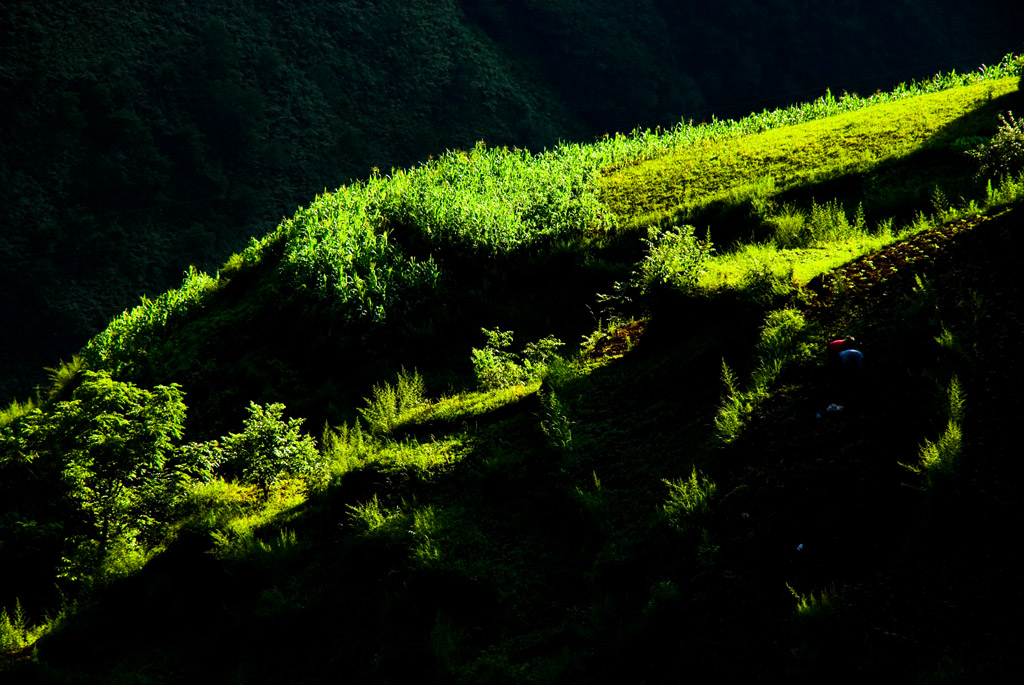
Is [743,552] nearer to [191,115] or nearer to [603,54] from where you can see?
[191,115]

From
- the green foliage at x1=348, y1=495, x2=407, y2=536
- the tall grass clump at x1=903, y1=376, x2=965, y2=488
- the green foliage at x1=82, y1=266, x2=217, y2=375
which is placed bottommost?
the tall grass clump at x1=903, y1=376, x2=965, y2=488

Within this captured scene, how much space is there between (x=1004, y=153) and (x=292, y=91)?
41.1 meters

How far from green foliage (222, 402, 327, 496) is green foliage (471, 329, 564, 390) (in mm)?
2138

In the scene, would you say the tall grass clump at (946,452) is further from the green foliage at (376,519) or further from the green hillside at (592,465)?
the green foliage at (376,519)

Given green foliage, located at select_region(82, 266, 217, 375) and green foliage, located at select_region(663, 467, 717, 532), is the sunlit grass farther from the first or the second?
green foliage, located at select_region(82, 266, 217, 375)

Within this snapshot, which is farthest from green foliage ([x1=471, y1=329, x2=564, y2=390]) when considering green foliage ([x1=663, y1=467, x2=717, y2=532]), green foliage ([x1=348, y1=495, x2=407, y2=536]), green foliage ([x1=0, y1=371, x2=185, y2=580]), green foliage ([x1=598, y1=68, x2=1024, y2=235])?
green foliage ([x1=598, y1=68, x2=1024, y2=235])

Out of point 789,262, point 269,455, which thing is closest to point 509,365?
point 269,455

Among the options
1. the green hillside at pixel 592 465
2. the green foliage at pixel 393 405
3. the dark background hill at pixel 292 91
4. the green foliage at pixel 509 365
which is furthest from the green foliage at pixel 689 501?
the dark background hill at pixel 292 91

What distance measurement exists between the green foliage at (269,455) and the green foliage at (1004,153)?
26.7 ft

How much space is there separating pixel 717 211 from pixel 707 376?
543 centimetres

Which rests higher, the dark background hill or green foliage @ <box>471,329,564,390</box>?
the dark background hill

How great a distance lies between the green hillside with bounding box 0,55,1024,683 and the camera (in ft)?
11.6

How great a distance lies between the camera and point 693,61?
53.0m

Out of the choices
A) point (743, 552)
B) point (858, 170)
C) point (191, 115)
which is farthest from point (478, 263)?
point (191, 115)
